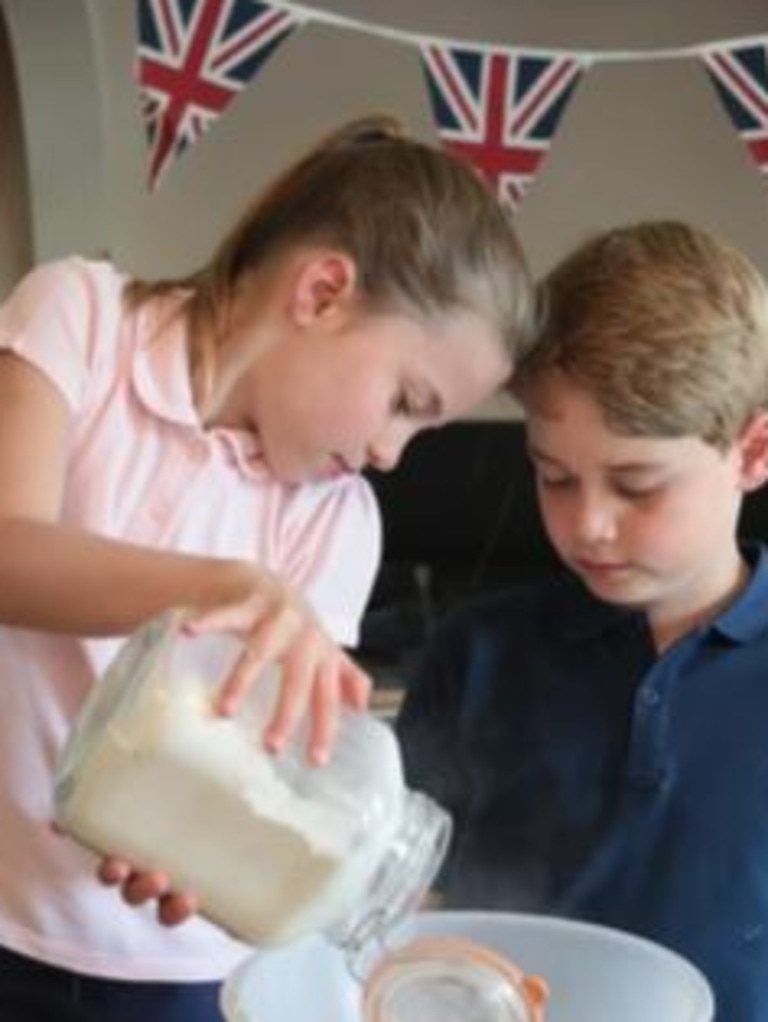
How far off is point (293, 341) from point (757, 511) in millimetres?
1892

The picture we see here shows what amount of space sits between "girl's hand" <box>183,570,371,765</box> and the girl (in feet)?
0.65

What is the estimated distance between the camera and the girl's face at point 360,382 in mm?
755

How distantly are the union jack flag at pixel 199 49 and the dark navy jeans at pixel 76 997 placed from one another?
4.23 ft

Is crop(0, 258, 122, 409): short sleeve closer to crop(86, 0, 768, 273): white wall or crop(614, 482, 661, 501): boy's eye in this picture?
crop(614, 482, 661, 501): boy's eye

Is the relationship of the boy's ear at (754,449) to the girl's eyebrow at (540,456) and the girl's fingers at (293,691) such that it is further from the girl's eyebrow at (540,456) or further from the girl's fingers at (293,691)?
the girl's fingers at (293,691)

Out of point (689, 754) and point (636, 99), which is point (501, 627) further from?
point (636, 99)

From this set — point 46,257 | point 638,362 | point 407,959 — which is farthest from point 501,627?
point 46,257

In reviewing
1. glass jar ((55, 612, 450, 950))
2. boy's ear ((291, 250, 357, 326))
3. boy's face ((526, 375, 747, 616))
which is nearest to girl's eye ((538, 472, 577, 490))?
boy's face ((526, 375, 747, 616))

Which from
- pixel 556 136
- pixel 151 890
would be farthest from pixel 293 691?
pixel 556 136

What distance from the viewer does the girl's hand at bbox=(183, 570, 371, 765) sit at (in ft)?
1.65

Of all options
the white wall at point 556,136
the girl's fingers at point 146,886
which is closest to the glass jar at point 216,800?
the girl's fingers at point 146,886

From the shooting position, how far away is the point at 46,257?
88.0 inches

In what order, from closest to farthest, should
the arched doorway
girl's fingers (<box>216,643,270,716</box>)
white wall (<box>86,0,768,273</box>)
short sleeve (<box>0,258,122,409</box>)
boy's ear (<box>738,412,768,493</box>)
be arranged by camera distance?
girl's fingers (<box>216,643,270,716</box>) < short sleeve (<box>0,258,122,409</box>) < boy's ear (<box>738,412,768,493</box>) < the arched doorway < white wall (<box>86,0,768,273</box>)

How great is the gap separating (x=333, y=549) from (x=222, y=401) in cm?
9
